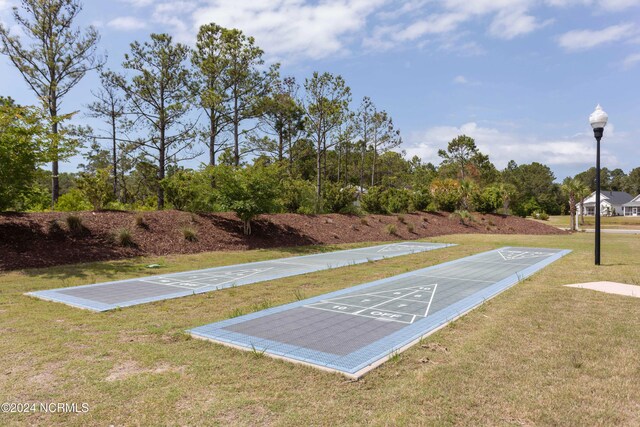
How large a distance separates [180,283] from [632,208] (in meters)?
83.5

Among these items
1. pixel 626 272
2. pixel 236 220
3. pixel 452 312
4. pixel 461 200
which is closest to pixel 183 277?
pixel 452 312

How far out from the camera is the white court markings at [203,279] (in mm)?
8267

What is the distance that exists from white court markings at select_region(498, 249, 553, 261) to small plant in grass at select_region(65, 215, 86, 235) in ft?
44.8

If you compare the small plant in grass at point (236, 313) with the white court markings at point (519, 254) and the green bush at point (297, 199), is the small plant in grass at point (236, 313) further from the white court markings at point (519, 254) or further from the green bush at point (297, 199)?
the green bush at point (297, 199)

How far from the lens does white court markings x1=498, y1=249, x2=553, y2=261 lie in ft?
43.5

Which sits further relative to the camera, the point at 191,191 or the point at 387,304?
the point at 191,191

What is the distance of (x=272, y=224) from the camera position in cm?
1798

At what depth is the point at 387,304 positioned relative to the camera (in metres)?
6.50

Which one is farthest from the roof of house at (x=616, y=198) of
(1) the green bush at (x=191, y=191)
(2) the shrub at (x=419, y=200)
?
(1) the green bush at (x=191, y=191)

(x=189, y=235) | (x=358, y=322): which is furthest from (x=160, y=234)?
(x=358, y=322)

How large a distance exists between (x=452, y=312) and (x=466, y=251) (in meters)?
9.90

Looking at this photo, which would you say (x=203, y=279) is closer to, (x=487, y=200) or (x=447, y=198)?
(x=447, y=198)

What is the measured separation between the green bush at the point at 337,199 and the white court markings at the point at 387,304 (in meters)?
15.7

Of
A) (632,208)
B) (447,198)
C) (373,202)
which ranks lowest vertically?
(632,208)
